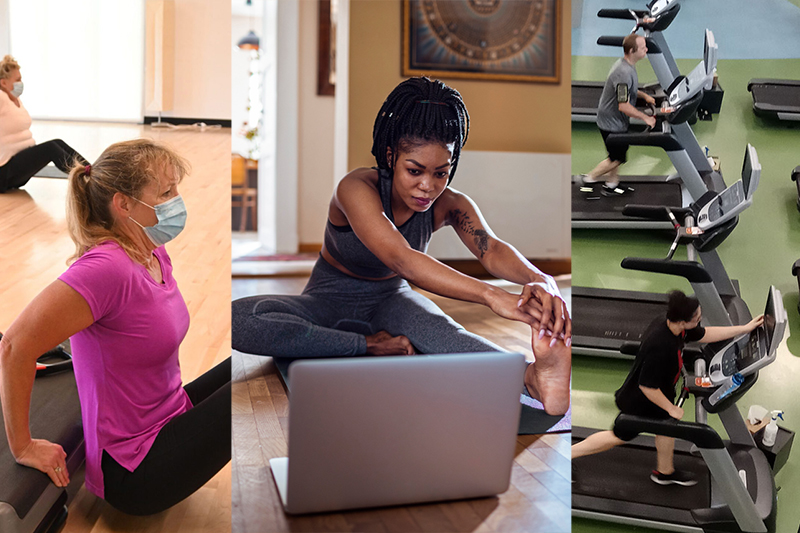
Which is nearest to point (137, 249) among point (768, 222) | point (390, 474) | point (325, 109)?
point (325, 109)

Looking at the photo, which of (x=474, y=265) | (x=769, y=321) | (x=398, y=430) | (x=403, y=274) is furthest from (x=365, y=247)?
(x=769, y=321)

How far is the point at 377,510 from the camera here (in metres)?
0.90

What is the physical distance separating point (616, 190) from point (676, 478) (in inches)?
20.0

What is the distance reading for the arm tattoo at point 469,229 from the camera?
97 centimetres

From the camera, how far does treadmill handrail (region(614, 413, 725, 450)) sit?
106cm

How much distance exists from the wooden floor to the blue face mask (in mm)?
119

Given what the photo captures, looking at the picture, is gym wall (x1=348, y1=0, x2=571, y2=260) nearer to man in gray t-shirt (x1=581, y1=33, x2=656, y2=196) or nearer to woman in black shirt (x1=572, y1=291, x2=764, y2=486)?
man in gray t-shirt (x1=581, y1=33, x2=656, y2=196)

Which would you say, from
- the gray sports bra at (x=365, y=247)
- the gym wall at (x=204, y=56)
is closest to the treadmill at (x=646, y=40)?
the gray sports bra at (x=365, y=247)

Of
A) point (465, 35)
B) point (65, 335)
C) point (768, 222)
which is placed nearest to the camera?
point (65, 335)

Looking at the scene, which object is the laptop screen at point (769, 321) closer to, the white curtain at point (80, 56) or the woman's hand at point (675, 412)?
the woman's hand at point (675, 412)

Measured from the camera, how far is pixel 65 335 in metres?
0.86

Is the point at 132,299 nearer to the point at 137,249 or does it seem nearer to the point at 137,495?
the point at 137,249

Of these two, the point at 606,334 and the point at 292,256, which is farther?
the point at 606,334

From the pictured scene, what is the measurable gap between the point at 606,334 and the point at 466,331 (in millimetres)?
281
